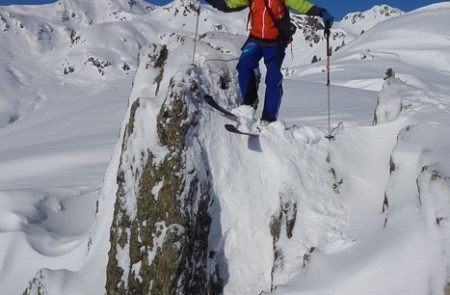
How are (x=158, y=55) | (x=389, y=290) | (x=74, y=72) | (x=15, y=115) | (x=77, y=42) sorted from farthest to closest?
(x=77, y=42) → (x=74, y=72) → (x=15, y=115) → (x=158, y=55) → (x=389, y=290)

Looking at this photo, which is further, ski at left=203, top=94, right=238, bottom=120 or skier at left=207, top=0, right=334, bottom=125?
skier at left=207, top=0, right=334, bottom=125

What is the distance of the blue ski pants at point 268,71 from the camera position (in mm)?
6438

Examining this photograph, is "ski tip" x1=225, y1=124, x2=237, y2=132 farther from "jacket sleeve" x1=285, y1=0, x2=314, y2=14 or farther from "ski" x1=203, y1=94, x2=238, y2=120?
"jacket sleeve" x1=285, y1=0, x2=314, y2=14

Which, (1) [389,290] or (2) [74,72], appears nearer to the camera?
(1) [389,290]

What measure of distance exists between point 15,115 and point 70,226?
65563 mm

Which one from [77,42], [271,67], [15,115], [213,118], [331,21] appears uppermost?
[77,42]

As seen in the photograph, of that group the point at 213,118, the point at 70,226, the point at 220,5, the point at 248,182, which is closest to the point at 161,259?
the point at 248,182

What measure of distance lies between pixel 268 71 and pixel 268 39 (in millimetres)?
427

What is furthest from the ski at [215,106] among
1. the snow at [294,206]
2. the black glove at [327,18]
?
the black glove at [327,18]

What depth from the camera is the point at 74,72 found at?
104438 millimetres

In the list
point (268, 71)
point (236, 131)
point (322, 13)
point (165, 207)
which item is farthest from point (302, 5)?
point (165, 207)

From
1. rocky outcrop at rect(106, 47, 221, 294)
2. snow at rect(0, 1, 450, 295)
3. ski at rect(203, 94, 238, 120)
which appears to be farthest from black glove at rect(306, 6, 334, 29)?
rocky outcrop at rect(106, 47, 221, 294)

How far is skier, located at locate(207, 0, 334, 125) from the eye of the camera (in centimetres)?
628

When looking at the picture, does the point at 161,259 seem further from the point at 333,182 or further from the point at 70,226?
the point at 70,226
